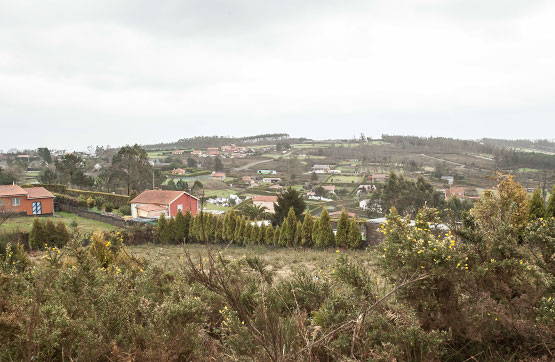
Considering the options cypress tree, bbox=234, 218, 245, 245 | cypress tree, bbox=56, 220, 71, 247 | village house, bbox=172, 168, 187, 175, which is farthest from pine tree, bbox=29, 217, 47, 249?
village house, bbox=172, 168, 187, 175

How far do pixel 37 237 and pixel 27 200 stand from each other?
418 inches

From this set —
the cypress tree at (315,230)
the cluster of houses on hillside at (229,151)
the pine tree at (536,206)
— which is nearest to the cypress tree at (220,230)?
the cypress tree at (315,230)

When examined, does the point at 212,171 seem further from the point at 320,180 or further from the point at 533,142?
the point at 533,142

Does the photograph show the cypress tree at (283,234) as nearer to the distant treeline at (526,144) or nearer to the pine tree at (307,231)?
the pine tree at (307,231)

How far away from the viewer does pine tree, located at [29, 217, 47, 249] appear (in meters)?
14.9

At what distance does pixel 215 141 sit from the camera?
101 m

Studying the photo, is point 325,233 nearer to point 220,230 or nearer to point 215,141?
point 220,230

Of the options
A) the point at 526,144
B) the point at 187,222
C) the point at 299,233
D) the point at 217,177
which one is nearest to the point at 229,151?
the point at 217,177

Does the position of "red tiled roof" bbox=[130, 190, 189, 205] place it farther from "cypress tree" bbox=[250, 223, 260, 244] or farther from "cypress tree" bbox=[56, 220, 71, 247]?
"cypress tree" bbox=[250, 223, 260, 244]

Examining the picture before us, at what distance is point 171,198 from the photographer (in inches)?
985

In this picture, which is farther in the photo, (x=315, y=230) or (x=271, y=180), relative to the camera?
(x=271, y=180)

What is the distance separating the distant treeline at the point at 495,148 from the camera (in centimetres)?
4997

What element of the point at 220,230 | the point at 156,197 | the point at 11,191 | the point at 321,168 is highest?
the point at 11,191

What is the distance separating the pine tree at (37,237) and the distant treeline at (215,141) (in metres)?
83.0
